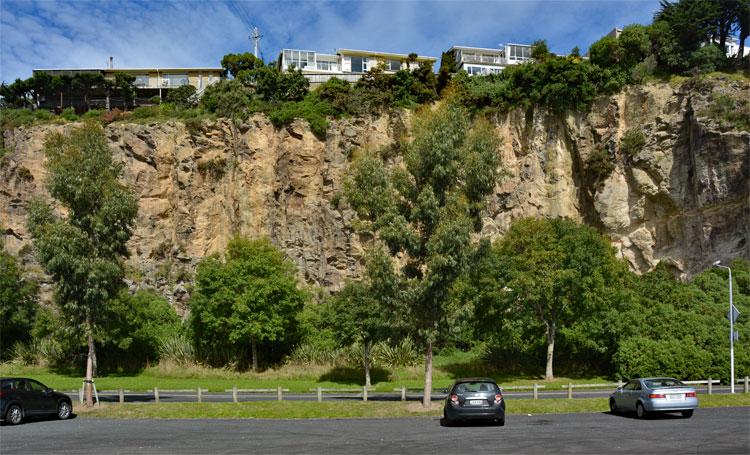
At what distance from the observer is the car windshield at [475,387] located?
61.8 feet

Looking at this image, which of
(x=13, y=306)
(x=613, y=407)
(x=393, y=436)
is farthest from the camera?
(x=13, y=306)

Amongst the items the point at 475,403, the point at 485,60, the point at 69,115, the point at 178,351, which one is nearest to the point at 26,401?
the point at 475,403

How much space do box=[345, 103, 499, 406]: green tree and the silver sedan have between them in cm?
710

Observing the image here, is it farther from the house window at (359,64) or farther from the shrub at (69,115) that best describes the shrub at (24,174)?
the house window at (359,64)

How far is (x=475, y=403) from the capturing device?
18.6m

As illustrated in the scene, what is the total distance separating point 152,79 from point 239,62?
13.5m

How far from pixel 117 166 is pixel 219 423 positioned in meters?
12.3

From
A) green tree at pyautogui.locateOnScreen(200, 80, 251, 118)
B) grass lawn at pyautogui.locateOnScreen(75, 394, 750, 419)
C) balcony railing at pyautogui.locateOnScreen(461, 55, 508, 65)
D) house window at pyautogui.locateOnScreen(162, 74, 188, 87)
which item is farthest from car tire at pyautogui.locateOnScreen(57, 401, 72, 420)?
balcony railing at pyautogui.locateOnScreen(461, 55, 508, 65)

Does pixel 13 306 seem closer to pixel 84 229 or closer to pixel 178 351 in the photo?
pixel 178 351

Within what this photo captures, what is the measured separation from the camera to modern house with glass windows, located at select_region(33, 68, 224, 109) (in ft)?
223

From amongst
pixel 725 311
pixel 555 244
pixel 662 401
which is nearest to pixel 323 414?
pixel 662 401

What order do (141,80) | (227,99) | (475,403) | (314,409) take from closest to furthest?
(475,403) < (314,409) < (227,99) < (141,80)

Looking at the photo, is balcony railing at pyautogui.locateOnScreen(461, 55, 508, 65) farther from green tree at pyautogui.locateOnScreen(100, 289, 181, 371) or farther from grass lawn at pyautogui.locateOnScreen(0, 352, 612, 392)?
green tree at pyautogui.locateOnScreen(100, 289, 181, 371)

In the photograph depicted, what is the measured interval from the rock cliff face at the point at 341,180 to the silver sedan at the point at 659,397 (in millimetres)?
30853
